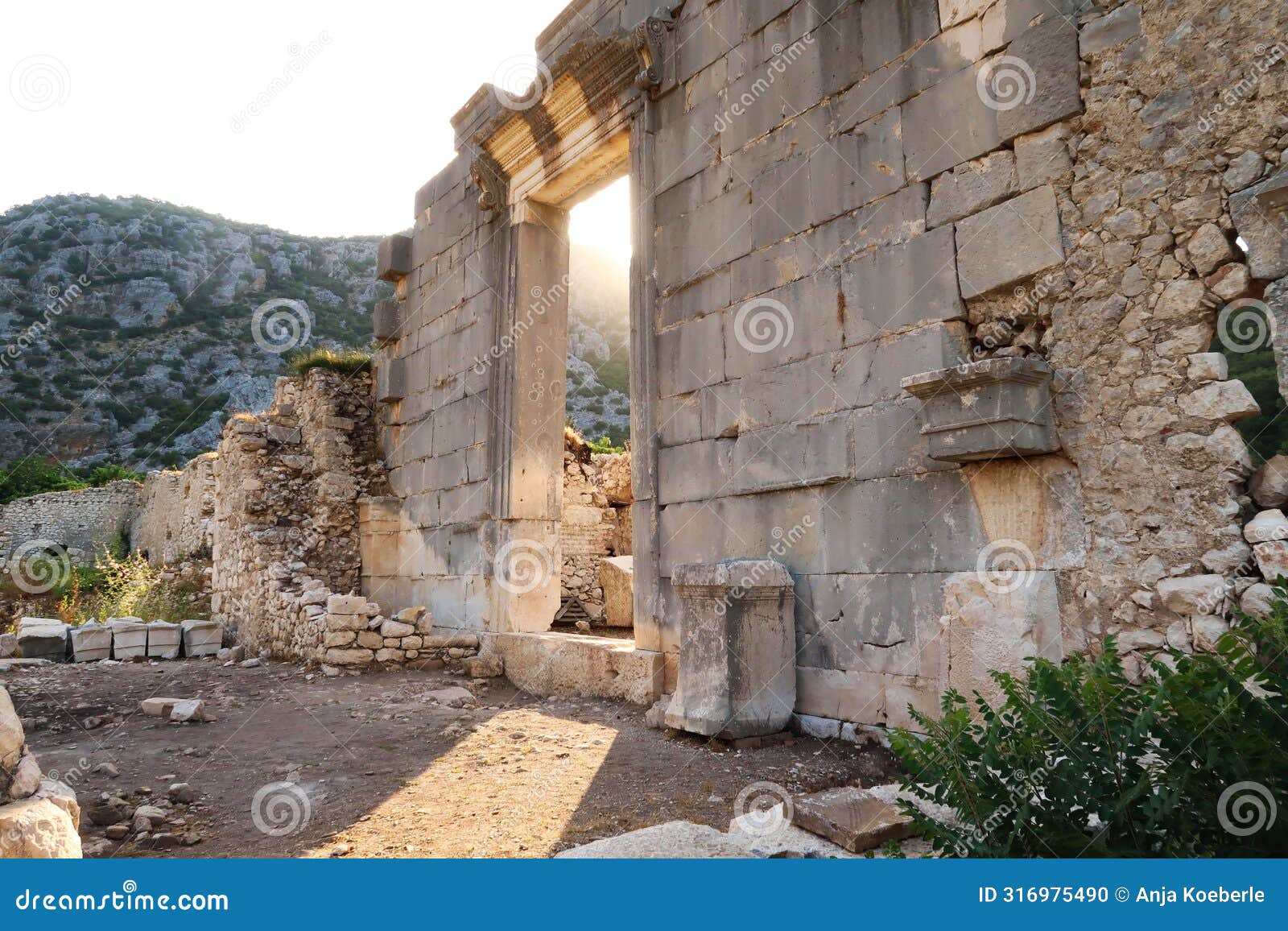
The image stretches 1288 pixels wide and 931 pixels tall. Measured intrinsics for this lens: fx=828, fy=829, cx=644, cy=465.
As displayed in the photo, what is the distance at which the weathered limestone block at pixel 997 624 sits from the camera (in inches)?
147

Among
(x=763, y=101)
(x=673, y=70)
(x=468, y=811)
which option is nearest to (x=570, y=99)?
(x=673, y=70)

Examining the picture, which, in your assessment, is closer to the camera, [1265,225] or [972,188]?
[1265,225]

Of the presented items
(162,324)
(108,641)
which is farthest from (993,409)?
(162,324)

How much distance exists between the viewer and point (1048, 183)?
3.94 metres

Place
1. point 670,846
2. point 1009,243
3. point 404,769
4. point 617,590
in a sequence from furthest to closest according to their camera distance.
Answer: point 617,590, point 404,769, point 1009,243, point 670,846

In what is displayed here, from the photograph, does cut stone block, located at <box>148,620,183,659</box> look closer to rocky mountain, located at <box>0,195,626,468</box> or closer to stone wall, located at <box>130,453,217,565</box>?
stone wall, located at <box>130,453,217,565</box>

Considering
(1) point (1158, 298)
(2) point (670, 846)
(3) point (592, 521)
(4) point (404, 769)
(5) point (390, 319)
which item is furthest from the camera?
(3) point (592, 521)

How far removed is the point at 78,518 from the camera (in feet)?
84.2

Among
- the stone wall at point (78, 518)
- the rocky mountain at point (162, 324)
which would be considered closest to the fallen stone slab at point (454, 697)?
the stone wall at point (78, 518)

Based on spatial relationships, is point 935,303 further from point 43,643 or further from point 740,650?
point 43,643

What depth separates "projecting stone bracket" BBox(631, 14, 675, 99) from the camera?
21.0 ft

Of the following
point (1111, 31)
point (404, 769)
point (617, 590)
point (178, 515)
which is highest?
point (1111, 31)

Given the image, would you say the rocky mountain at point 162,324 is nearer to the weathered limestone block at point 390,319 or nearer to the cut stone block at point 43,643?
the weathered limestone block at point 390,319

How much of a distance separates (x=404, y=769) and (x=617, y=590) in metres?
6.54
